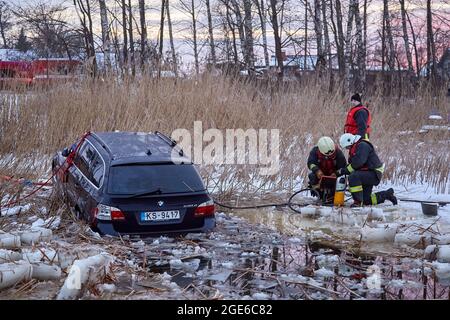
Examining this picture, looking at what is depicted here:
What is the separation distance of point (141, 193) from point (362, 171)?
425cm

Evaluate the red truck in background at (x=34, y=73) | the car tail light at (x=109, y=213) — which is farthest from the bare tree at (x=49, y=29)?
the car tail light at (x=109, y=213)

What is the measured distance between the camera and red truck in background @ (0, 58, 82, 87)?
46.2 feet

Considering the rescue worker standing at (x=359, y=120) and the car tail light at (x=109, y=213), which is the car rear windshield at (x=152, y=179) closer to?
the car tail light at (x=109, y=213)

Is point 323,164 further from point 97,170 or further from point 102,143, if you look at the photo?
point 97,170

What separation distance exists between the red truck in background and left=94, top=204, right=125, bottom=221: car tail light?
26.0 ft

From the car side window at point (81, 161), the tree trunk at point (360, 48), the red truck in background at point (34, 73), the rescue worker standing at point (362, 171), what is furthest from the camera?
the tree trunk at point (360, 48)

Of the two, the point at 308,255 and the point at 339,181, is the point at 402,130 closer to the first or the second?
the point at 339,181

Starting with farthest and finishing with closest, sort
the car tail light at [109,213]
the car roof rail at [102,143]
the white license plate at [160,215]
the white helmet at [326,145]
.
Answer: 1. the white helmet at [326,145]
2. the car roof rail at [102,143]
3. the white license plate at [160,215]
4. the car tail light at [109,213]

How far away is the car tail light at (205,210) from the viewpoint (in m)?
7.55

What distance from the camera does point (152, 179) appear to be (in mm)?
7445

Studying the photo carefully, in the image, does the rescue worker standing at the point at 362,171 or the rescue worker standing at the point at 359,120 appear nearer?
the rescue worker standing at the point at 362,171

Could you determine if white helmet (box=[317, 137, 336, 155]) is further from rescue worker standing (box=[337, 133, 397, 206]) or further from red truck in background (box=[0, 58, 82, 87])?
red truck in background (box=[0, 58, 82, 87])

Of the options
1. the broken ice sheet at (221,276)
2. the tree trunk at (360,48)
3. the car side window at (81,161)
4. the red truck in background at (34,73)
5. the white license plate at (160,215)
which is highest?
the tree trunk at (360,48)
